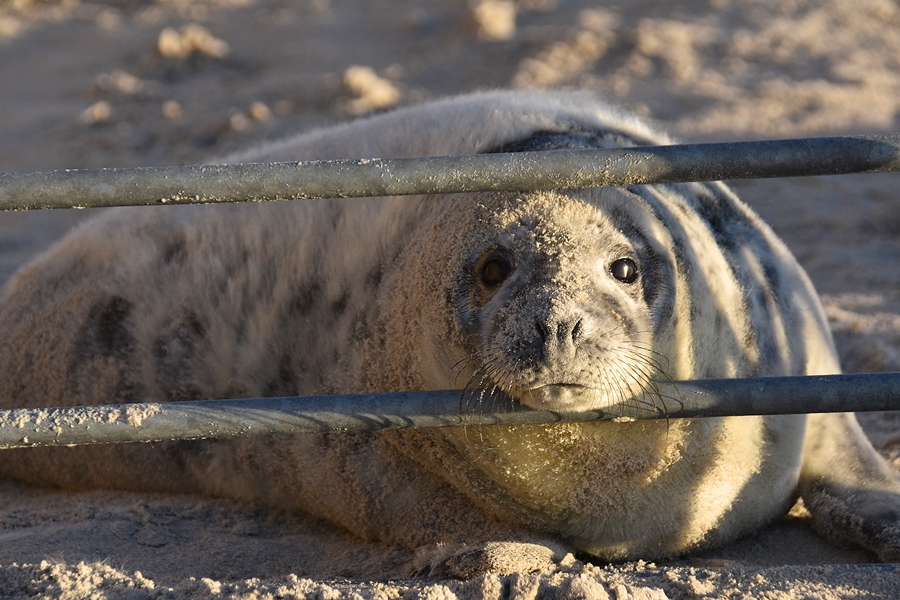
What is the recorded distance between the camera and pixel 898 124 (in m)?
6.34

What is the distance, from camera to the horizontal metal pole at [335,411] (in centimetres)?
191

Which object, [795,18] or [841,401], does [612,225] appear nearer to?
[841,401]

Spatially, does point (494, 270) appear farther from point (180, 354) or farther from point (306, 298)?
point (180, 354)

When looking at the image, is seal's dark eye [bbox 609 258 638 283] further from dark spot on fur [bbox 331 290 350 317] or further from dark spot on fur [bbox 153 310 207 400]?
dark spot on fur [bbox 153 310 207 400]

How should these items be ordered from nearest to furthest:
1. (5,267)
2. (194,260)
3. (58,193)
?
(58,193), (194,260), (5,267)

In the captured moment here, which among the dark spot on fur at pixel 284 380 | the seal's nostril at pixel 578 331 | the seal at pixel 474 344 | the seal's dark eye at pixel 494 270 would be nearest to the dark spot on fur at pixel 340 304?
the seal at pixel 474 344

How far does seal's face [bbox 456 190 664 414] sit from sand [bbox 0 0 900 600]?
399 mm

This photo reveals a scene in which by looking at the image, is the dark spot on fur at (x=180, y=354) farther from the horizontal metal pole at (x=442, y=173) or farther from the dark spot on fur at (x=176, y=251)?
the horizontal metal pole at (x=442, y=173)

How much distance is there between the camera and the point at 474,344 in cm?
243

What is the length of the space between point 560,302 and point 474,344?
0.97 feet

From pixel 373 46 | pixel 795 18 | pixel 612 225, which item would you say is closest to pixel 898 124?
pixel 795 18

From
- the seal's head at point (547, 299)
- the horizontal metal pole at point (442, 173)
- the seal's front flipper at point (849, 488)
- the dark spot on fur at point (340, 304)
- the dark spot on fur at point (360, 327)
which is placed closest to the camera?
the horizontal metal pole at point (442, 173)

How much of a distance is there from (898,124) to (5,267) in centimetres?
516

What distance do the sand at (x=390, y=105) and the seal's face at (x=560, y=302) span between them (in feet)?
1.31
